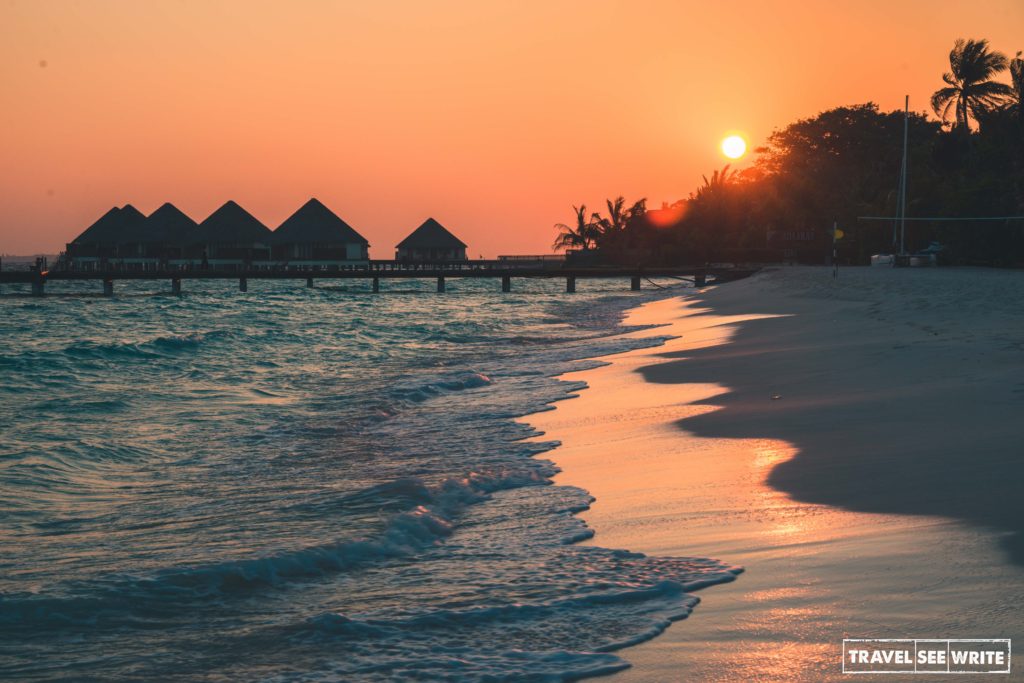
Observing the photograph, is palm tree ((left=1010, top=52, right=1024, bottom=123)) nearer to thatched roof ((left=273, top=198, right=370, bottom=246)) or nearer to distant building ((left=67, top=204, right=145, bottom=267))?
thatched roof ((left=273, top=198, right=370, bottom=246))

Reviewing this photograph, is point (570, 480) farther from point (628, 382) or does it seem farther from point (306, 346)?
point (306, 346)

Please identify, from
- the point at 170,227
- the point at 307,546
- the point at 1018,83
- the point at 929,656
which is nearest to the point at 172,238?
the point at 170,227

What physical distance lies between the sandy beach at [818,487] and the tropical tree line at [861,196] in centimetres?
3127

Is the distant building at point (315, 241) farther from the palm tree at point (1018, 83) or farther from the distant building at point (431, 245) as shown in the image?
Result: the palm tree at point (1018, 83)

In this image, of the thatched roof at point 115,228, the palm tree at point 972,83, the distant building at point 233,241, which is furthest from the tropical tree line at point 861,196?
the thatched roof at point 115,228

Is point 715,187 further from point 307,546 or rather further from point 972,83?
point 307,546

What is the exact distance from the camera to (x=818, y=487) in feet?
19.5

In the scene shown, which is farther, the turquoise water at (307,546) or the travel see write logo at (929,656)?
the turquoise water at (307,546)

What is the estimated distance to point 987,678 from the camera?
327 cm

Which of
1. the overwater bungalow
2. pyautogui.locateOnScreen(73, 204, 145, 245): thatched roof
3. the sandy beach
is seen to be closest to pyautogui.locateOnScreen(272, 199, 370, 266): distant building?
the overwater bungalow

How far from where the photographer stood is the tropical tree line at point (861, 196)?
42000mm

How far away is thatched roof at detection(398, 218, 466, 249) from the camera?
3666 inches

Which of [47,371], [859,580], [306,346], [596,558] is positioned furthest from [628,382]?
[306,346]

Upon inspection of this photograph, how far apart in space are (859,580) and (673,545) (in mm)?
1167
